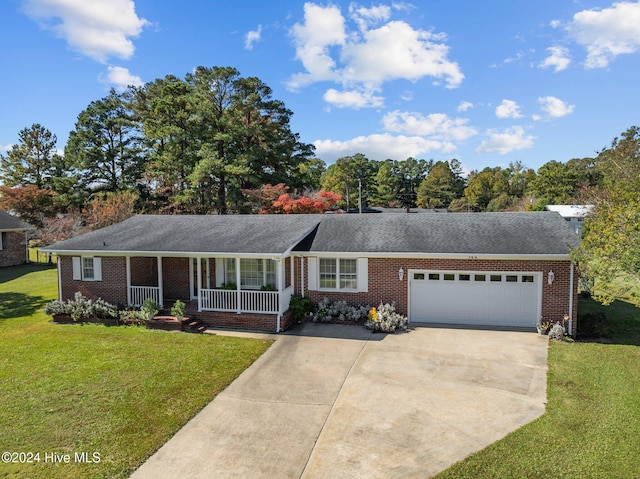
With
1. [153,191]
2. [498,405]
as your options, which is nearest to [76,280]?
[498,405]

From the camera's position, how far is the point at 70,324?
1473 cm

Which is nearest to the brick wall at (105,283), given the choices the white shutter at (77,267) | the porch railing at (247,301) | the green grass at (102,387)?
the white shutter at (77,267)

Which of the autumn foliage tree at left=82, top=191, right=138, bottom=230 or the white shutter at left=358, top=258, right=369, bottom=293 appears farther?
the autumn foliage tree at left=82, top=191, right=138, bottom=230

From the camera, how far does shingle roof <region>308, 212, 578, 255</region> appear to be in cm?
1372

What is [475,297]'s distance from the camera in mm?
14039

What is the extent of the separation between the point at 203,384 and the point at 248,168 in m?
25.8

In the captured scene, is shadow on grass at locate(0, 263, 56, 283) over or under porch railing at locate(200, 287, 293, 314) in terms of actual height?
under

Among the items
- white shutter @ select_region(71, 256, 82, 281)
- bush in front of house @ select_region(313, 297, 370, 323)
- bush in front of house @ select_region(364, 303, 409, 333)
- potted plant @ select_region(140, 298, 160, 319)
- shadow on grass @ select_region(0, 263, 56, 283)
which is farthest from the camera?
shadow on grass @ select_region(0, 263, 56, 283)

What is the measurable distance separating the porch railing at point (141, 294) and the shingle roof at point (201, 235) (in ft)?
5.44

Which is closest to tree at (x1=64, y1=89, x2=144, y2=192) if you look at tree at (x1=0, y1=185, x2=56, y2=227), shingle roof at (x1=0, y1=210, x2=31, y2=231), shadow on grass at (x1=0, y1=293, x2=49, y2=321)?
tree at (x1=0, y1=185, x2=56, y2=227)

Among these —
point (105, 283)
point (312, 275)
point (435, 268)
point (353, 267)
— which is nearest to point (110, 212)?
point (105, 283)

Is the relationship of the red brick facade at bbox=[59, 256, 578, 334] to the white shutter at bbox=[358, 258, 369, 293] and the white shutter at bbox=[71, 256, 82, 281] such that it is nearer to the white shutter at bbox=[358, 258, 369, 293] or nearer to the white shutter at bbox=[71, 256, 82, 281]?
the white shutter at bbox=[358, 258, 369, 293]

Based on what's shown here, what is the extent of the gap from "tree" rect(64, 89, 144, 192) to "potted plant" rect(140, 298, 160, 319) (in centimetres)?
2632

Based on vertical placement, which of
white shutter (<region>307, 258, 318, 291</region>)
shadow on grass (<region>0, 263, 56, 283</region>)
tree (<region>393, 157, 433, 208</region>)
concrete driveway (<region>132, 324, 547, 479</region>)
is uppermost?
tree (<region>393, 157, 433, 208</region>)
